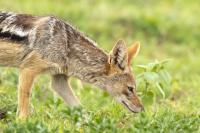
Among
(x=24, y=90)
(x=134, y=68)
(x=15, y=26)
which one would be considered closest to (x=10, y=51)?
(x=15, y=26)

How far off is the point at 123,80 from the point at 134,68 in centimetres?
342

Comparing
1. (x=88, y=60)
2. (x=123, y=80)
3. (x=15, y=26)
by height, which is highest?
(x=15, y=26)

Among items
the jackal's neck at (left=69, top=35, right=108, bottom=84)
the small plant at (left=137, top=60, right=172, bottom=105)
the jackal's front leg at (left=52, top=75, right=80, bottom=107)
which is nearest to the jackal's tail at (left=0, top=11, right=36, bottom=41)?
the jackal's neck at (left=69, top=35, right=108, bottom=84)

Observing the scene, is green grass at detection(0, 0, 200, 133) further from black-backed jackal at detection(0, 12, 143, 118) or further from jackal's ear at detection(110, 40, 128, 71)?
jackal's ear at detection(110, 40, 128, 71)

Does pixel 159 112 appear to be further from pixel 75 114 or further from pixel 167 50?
pixel 167 50

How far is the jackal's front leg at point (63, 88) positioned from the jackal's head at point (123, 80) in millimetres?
489

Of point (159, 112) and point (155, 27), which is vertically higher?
point (155, 27)

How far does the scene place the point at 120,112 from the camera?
959 centimetres

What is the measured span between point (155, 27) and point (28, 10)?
285 centimetres

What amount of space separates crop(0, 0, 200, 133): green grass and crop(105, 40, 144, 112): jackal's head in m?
0.14

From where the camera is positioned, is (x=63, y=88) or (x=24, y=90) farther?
(x=63, y=88)

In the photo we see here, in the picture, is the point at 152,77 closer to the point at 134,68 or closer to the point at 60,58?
the point at 60,58

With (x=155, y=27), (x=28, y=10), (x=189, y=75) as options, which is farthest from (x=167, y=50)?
(x=28, y=10)

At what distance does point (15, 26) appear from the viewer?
962 cm
